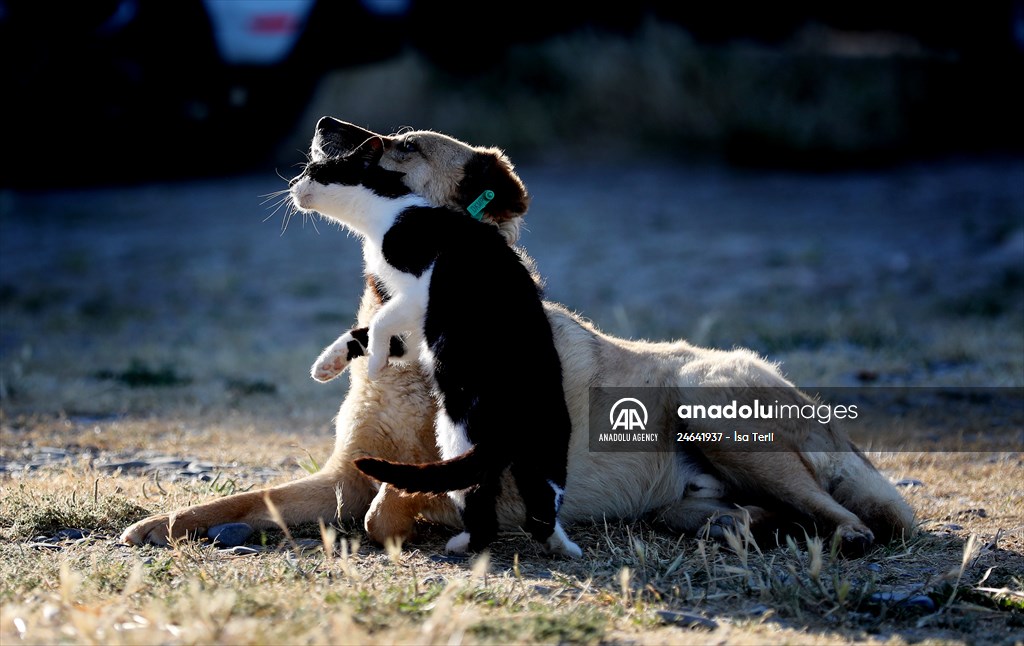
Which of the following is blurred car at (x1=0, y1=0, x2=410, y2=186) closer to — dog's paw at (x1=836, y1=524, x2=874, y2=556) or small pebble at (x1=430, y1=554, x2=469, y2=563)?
small pebble at (x1=430, y1=554, x2=469, y2=563)

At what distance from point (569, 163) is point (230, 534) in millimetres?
11397

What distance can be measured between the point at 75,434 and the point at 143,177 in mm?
9353

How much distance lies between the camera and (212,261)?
37.2 ft

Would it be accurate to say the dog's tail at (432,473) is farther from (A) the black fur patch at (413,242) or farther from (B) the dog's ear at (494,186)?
(B) the dog's ear at (494,186)

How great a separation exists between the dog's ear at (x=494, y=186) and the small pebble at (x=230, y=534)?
140 centimetres

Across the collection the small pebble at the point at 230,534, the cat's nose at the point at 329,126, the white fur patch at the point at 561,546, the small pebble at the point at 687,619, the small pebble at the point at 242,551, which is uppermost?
the cat's nose at the point at 329,126

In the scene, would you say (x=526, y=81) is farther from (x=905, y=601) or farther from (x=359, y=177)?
(x=905, y=601)

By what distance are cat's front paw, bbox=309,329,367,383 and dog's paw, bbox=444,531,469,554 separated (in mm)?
751

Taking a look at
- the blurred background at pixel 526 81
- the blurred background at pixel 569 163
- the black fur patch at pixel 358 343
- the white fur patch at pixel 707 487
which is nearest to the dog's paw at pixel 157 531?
the black fur patch at pixel 358 343

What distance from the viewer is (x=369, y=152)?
13.6ft

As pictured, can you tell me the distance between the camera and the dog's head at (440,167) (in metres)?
4.18

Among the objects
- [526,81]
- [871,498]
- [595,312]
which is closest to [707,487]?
[871,498]

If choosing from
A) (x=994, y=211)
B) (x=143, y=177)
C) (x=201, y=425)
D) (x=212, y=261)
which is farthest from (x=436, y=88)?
(x=201, y=425)

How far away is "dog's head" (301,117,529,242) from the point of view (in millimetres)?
4184
